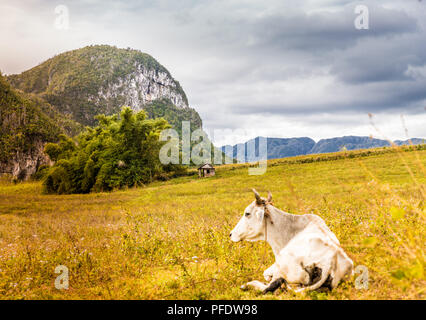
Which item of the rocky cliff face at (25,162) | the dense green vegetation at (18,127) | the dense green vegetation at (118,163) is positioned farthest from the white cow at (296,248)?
the dense green vegetation at (18,127)

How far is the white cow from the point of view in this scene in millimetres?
4730

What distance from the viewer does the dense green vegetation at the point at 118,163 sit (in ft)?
193

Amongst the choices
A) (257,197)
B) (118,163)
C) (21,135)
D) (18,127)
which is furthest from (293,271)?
(18,127)

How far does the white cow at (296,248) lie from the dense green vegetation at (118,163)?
53507mm

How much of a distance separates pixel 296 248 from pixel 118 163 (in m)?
57.8

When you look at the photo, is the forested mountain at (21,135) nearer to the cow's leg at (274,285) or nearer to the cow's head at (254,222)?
the cow's head at (254,222)

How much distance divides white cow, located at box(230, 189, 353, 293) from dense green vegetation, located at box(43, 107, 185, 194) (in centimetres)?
5351

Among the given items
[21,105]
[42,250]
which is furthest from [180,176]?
[21,105]

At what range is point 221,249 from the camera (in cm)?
749

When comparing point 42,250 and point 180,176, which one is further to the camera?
point 180,176

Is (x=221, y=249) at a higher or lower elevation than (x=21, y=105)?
lower

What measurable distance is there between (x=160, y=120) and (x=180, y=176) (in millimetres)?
15379

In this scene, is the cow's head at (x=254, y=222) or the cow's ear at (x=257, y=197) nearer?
the cow's ear at (x=257, y=197)
